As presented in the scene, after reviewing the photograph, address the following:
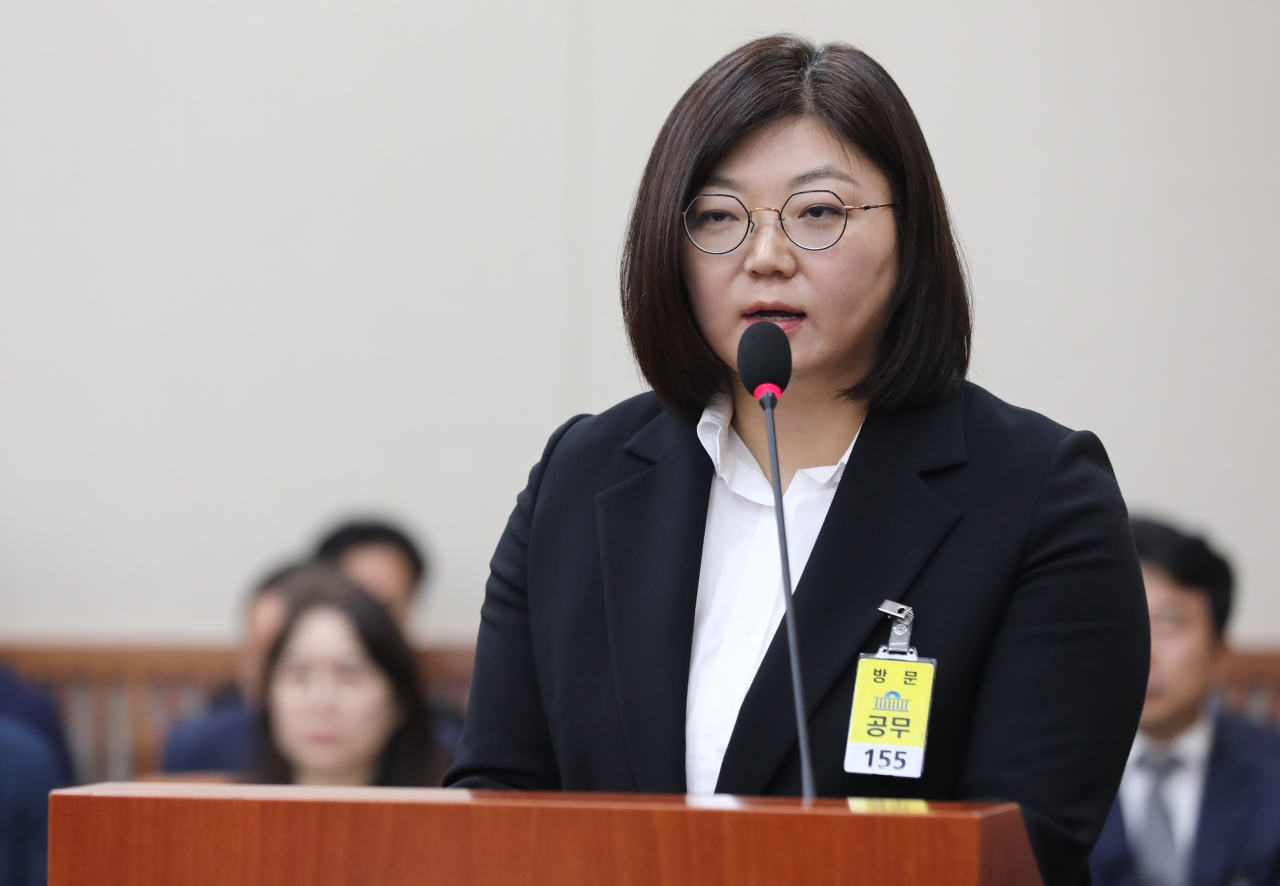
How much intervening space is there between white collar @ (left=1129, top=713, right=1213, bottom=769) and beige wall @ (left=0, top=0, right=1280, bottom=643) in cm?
183

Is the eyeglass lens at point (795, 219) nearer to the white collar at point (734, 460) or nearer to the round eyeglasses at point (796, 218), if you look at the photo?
the round eyeglasses at point (796, 218)

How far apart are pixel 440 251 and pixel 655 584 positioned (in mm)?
3863

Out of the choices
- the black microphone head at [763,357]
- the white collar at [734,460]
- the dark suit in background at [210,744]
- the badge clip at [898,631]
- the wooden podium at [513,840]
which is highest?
the black microphone head at [763,357]

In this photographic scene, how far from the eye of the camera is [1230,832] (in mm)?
2955

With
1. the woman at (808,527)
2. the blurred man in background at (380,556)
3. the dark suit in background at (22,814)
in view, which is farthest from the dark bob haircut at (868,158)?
the blurred man in background at (380,556)

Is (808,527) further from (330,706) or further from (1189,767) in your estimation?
(1189,767)

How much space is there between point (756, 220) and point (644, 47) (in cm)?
389

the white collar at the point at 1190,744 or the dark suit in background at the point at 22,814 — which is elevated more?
the white collar at the point at 1190,744

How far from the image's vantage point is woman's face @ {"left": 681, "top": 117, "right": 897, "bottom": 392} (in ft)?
4.50

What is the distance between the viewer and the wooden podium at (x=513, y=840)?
88 centimetres

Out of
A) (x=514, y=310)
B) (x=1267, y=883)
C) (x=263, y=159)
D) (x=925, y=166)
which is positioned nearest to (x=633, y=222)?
(x=925, y=166)

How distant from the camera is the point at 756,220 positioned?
1.39 meters

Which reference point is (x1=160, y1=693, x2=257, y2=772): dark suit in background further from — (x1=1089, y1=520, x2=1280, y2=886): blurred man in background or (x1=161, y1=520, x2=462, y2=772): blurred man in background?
(x1=1089, y1=520, x2=1280, y2=886): blurred man in background

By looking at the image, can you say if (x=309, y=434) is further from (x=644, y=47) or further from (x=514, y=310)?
(x=644, y=47)
